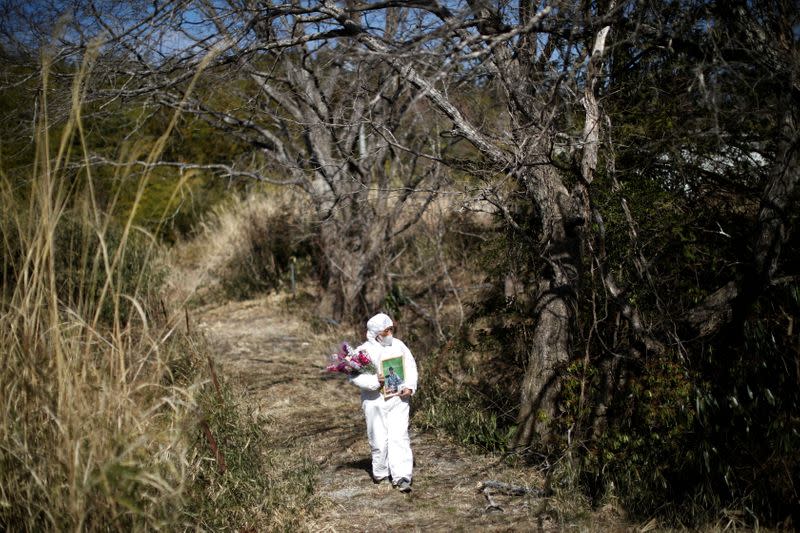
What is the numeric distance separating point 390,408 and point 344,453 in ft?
3.99

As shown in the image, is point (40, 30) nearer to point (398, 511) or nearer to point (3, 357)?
point (3, 357)

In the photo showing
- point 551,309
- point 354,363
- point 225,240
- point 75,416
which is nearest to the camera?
point 75,416

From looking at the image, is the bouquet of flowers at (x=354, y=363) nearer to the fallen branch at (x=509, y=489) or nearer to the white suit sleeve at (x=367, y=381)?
the white suit sleeve at (x=367, y=381)

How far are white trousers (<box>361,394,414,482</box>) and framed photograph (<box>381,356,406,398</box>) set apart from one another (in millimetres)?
53

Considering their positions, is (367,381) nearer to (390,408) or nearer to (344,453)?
(390,408)

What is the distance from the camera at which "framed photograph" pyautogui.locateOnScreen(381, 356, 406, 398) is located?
5109 mm

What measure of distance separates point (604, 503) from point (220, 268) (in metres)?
9.09

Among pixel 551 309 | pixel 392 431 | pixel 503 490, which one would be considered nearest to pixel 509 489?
pixel 503 490

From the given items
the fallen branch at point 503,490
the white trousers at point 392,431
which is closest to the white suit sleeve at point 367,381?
the white trousers at point 392,431

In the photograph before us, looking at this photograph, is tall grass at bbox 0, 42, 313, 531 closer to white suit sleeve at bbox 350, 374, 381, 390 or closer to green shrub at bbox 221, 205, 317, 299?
white suit sleeve at bbox 350, 374, 381, 390

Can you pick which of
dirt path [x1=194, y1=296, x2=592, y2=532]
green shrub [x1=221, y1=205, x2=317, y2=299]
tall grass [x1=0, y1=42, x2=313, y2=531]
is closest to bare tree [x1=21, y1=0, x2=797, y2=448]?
dirt path [x1=194, y1=296, x2=592, y2=532]

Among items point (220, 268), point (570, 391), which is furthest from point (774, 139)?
point (220, 268)

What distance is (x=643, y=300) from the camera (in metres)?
5.52

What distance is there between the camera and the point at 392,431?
201 inches
